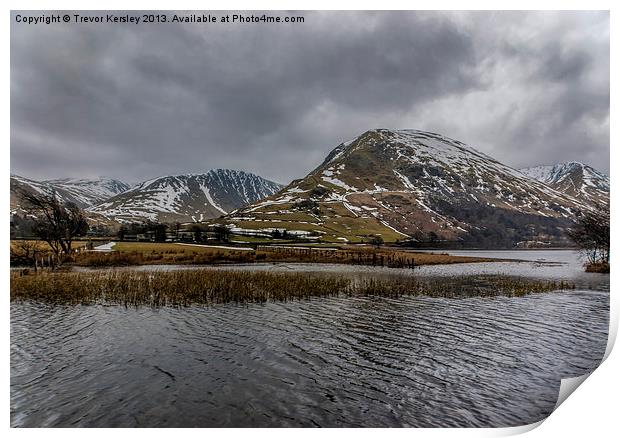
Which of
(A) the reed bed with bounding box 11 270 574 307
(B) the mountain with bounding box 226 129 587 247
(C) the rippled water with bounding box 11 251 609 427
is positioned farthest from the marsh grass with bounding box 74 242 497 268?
(B) the mountain with bounding box 226 129 587 247

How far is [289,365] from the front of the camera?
1276 centimetres

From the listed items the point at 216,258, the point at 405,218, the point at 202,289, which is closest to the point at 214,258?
the point at 216,258

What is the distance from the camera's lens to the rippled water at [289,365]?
9.89 m

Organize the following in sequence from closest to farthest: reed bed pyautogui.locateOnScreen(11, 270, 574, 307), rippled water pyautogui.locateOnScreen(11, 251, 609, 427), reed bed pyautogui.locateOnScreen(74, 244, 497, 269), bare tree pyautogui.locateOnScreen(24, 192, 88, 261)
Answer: rippled water pyautogui.locateOnScreen(11, 251, 609, 427) < reed bed pyautogui.locateOnScreen(11, 270, 574, 307) < bare tree pyautogui.locateOnScreen(24, 192, 88, 261) < reed bed pyautogui.locateOnScreen(74, 244, 497, 269)

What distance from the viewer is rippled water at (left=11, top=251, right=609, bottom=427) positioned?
9.89m

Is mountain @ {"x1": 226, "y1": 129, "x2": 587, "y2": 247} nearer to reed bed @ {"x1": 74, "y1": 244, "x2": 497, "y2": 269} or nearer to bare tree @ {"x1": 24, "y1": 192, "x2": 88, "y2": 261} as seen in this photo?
reed bed @ {"x1": 74, "y1": 244, "x2": 497, "y2": 269}

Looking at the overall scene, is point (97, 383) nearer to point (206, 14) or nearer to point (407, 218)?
point (206, 14)

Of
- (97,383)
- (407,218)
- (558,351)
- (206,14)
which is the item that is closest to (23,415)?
(97,383)

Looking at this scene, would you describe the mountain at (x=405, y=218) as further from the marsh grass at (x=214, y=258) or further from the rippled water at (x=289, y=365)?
the rippled water at (x=289, y=365)

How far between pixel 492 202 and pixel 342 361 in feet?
680

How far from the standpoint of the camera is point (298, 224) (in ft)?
452

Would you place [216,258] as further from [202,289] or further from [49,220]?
[202,289]

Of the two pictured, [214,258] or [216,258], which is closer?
[214,258]

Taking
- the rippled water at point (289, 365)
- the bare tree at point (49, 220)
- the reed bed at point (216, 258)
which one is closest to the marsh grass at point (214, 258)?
the reed bed at point (216, 258)
